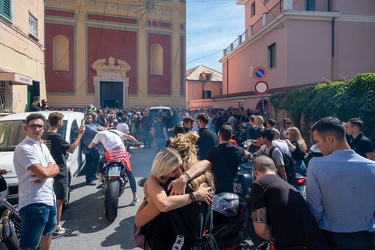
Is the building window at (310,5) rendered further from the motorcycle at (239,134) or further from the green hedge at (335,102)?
the motorcycle at (239,134)

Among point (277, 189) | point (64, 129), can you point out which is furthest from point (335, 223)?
point (64, 129)

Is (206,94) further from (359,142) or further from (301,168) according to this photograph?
(359,142)

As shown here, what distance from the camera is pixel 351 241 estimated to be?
93.4 inches

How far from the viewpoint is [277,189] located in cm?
239

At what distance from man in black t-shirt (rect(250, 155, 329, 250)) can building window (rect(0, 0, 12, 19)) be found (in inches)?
438

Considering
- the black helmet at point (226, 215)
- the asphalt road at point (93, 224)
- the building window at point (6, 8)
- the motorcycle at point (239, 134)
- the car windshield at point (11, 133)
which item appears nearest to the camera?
the black helmet at point (226, 215)

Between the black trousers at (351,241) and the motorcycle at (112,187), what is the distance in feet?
12.7

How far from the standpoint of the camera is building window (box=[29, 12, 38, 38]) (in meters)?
13.7

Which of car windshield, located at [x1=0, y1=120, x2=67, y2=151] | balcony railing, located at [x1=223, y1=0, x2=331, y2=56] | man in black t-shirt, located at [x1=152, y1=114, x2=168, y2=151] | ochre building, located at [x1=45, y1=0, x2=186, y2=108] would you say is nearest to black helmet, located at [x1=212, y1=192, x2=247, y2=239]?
car windshield, located at [x1=0, y1=120, x2=67, y2=151]

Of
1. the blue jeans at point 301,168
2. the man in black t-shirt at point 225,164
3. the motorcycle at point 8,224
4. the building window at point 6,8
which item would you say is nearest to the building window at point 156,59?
the building window at point 6,8

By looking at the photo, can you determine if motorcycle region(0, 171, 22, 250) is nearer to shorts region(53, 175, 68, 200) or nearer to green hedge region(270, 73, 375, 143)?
shorts region(53, 175, 68, 200)

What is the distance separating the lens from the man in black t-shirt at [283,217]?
7.61 feet

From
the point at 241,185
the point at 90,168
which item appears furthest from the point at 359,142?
the point at 90,168

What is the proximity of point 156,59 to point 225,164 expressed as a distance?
77.7ft
